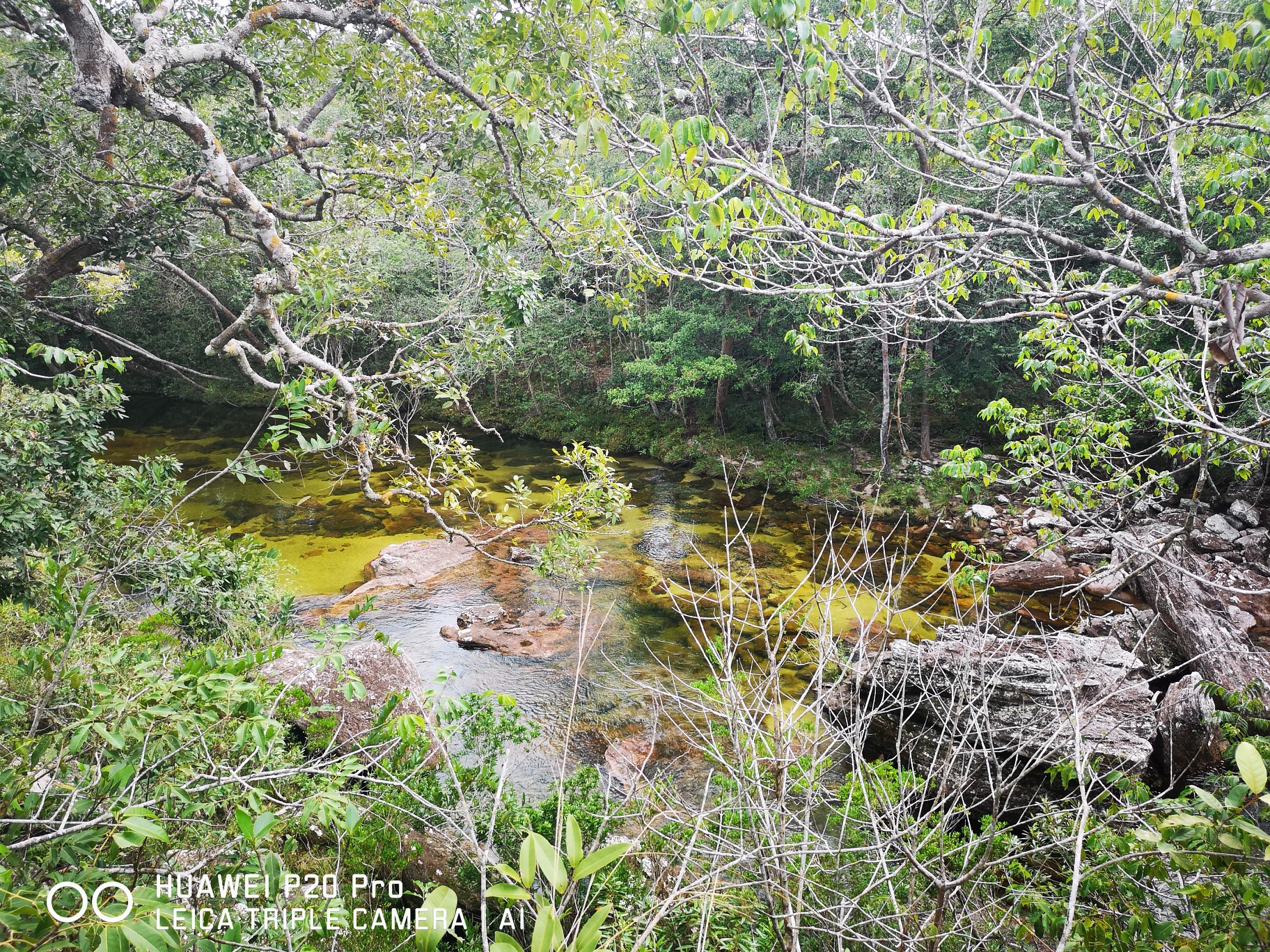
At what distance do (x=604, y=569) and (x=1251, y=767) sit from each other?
9082mm

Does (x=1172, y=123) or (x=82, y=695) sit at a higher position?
(x=1172, y=123)

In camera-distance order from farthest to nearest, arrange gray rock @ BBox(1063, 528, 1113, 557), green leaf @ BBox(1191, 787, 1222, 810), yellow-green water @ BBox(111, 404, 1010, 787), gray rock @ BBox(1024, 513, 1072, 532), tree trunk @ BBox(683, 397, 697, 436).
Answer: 1. tree trunk @ BBox(683, 397, 697, 436)
2. gray rock @ BBox(1024, 513, 1072, 532)
3. gray rock @ BBox(1063, 528, 1113, 557)
4. yellow-green water @ BBox(111, 404, 1010, 787)
5. green leaf @ BBox(1191, 787, 1222, 810)

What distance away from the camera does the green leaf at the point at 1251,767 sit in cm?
141

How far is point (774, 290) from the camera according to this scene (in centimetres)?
395

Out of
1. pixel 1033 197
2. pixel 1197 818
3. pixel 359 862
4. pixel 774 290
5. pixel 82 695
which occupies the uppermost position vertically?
pixel 1033 197

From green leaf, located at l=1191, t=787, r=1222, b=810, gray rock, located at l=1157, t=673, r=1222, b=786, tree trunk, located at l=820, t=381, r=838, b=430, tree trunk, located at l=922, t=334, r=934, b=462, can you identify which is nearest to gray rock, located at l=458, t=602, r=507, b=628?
gray rock, located at l=1157, t=673, r=1222, b=786

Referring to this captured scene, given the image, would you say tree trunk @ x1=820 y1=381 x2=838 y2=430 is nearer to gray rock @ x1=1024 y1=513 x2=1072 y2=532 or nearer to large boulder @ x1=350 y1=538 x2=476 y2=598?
gray rock @ x1=1024 y1=513 x2=1072 y2=532

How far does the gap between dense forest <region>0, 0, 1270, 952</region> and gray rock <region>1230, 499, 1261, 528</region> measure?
6cm

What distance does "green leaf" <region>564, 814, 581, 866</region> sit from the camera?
4.08 ft

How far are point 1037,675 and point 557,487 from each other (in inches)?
180

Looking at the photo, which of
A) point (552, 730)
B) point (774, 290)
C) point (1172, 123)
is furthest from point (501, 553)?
point (1172, 123)

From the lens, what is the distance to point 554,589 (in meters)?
9.70

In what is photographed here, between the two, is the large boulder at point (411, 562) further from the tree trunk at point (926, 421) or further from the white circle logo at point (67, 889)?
the tree trunk at point (926, 421)

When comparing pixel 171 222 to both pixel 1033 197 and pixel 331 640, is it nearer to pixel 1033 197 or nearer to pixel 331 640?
pixel 331 640
